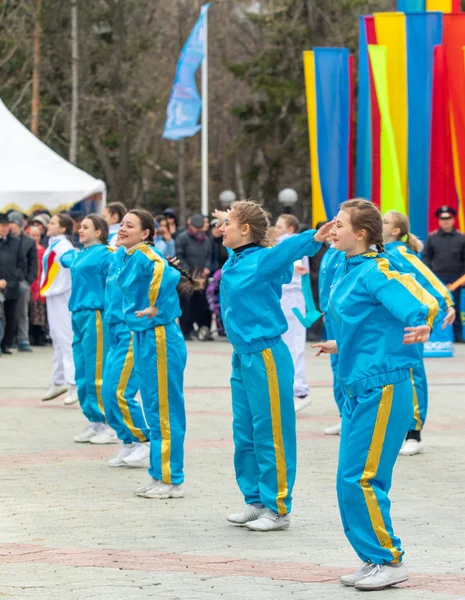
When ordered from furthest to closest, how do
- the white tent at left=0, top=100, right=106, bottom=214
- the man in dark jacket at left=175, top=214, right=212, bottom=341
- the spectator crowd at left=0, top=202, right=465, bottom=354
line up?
1. the white tent at left=0, top=100, right=106, bottom=214
2. the man in dark jacket at left=175, top=214, right=212, bottom=341
3. the spectator crowd at left=0, top=202, right=465, bottom=354

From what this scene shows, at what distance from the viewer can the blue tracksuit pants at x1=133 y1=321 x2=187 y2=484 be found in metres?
7.91

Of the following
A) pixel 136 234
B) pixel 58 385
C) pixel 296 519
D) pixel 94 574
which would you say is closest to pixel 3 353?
pixel 58 385

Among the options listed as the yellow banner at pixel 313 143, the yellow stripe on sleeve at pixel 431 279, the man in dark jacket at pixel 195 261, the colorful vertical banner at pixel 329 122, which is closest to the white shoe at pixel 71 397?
the yellow stripe on sleeve at pixel 431 279

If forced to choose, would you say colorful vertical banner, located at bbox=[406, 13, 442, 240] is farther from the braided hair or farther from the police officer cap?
the braided hair

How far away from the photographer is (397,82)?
2166 centimetres

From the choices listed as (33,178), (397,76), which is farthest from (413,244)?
(33,178)

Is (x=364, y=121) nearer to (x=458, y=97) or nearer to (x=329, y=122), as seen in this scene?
(x=329, y=122)

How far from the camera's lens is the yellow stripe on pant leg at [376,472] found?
5.55 m

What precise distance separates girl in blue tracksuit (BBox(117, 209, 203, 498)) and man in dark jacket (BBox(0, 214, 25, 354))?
1021 centimetres

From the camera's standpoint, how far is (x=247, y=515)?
7.01 meters

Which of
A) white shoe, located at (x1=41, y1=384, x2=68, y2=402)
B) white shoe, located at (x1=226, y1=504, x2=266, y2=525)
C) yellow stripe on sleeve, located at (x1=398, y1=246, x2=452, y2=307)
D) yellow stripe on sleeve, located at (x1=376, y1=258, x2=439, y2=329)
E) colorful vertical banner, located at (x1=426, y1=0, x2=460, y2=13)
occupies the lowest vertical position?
white shoe, located at (x1=41, y1=384, x2=68, y2=402)

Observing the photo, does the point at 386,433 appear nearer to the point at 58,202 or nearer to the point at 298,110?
the point at 58,202

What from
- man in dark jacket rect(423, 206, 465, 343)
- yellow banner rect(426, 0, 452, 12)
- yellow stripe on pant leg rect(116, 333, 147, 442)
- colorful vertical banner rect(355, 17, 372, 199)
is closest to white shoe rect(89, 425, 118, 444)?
yellow stripe on pant leg rect(116, 333, 147, 442)

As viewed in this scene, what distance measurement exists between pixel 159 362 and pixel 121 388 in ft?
3.24
